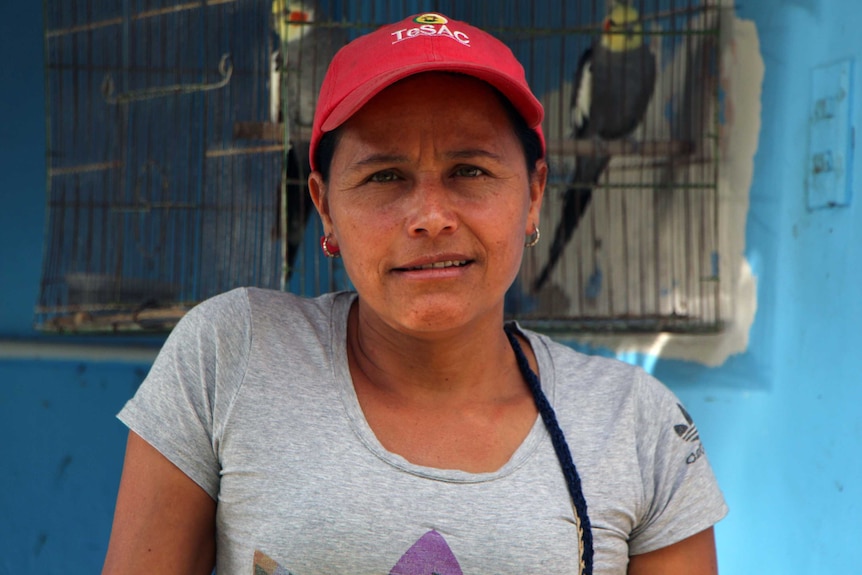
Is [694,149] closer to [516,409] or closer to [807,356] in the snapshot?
[807,356]

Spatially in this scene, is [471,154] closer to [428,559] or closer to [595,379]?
[595,379]

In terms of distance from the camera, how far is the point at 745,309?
2340mm

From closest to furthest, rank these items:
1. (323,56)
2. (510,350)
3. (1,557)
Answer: (510,350) → (323,56) → (1,557)

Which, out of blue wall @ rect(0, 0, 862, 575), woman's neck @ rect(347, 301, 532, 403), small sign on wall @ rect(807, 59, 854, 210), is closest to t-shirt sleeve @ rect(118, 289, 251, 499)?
woman's neck @ rect(347, 301, 532, 403)

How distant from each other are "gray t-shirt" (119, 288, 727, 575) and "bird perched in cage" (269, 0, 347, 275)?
95 cm

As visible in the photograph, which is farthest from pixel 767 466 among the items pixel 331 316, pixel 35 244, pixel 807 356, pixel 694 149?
pixel 35 244

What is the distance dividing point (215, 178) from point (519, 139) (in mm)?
1240

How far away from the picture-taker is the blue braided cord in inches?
51.2

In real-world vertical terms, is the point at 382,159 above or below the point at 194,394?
above

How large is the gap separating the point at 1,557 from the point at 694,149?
211 centimetres

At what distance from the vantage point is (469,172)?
1.33 meters

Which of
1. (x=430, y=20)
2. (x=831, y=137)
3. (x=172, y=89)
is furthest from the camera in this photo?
(x=172, y=89)

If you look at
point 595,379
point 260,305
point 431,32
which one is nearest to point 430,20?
point 431,32

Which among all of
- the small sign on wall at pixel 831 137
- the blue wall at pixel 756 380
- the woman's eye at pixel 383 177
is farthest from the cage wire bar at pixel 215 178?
the woman's eye at pixel 383 177
